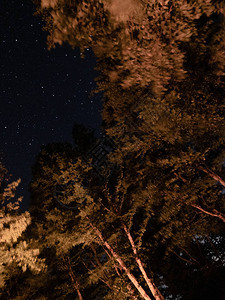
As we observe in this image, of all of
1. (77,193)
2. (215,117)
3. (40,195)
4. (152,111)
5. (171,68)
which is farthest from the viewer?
(40,195)

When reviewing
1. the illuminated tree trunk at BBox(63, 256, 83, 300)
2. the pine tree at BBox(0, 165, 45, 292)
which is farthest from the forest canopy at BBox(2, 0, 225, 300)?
the pine tree at BBox(0, 165, 45, 292)

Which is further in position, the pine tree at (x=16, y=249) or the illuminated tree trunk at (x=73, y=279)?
the illuminated tree trunk at (x=73, y=279)

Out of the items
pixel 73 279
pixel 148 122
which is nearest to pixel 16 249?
pixel 148 122

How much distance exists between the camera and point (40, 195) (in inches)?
524

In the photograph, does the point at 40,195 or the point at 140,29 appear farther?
the point at 40,195

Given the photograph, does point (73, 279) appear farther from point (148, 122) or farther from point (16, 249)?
point (148, 122)

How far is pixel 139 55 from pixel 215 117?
306 cm

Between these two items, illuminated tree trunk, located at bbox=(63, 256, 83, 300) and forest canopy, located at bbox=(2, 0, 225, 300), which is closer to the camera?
forest canopy, located at bbox=(2, 0, 225, 300)

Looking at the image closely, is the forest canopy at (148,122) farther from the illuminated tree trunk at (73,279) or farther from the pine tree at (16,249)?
the pine tree at (16,249)

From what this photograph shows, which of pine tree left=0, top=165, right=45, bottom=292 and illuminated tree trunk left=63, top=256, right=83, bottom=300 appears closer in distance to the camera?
pine tree left=0, top=165, right=45, bottom=292

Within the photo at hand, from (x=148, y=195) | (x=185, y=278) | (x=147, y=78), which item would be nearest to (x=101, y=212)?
(x=148, y=195)

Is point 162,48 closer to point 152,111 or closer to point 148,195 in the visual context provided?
point 152,111

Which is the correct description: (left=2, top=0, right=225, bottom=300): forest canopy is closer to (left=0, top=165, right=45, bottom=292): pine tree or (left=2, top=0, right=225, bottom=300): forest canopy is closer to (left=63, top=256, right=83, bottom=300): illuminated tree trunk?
(left=63, top=256, right=83, bottom=300): illuminated tree trunk

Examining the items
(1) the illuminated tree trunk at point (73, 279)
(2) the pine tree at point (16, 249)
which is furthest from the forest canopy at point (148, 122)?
(2) the pine tree at point (16, 249)
